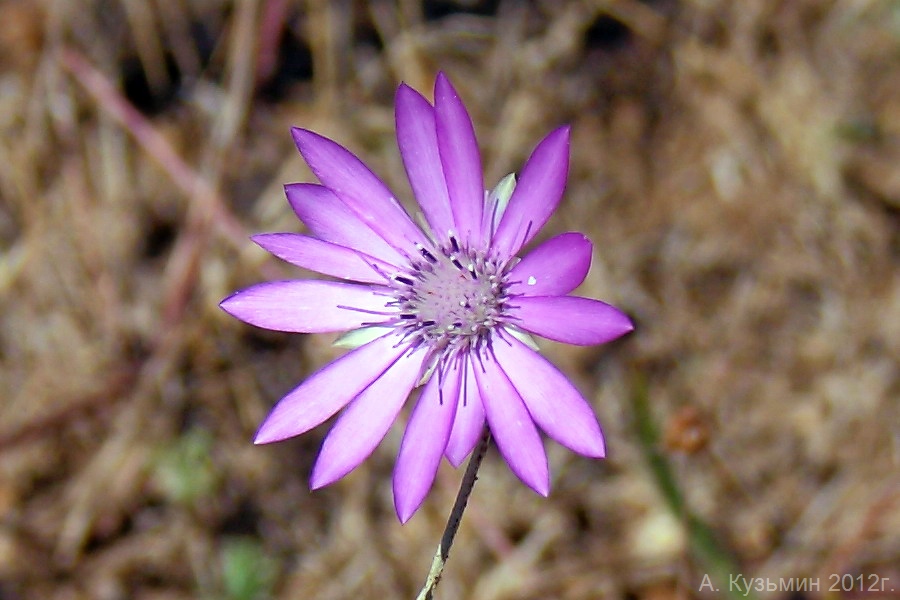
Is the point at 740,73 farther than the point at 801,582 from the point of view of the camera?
Yes

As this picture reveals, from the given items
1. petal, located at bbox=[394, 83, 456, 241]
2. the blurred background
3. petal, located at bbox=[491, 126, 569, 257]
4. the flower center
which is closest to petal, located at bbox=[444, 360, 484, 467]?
the flower center

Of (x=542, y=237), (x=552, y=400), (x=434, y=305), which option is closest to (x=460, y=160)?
(x=434, y=305)

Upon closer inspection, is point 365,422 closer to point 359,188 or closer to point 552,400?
point 552,400

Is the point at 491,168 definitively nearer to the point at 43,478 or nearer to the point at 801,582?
the point at 801,582

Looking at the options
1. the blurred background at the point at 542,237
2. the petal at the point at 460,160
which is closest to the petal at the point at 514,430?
the petal at the point at 460,160

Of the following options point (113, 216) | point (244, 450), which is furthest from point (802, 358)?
point (113, 216)

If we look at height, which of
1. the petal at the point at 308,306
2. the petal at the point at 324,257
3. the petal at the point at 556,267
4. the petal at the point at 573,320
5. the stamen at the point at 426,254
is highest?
the stamen at the point at 426,254

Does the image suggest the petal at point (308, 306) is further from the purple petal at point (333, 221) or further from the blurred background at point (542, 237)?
the blurred background at point (542, 237)
